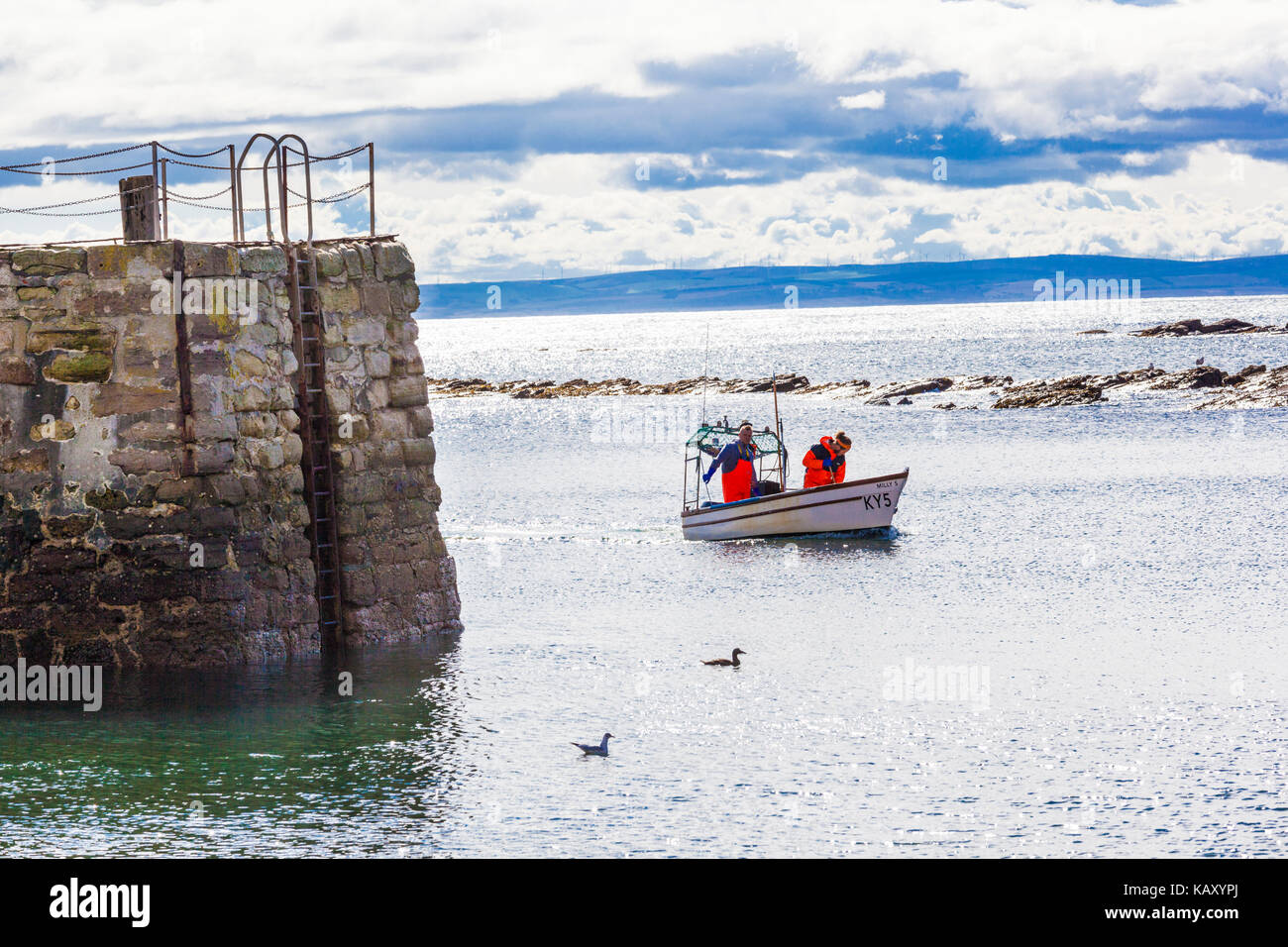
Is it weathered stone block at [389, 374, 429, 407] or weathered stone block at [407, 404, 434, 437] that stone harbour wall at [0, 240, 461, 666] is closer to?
weathered stone block at [389, 374, 429, 407]

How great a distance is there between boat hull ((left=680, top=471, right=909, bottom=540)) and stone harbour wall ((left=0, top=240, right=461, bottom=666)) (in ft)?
49.2

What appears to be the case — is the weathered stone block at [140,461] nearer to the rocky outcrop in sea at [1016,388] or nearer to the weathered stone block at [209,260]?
the weathered stone block at [209,260]

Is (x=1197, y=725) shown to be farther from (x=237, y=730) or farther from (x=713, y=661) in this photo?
(x=237, y=730)

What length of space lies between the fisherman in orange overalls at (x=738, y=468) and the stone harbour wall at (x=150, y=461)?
50.2 ft

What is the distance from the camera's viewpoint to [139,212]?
1855cm

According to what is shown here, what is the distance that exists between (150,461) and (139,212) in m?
3.07

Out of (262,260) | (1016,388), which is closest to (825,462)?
(262,260)

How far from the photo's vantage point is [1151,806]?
44.6ft

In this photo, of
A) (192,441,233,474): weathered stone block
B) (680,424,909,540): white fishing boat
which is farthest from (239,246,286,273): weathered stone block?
(680,424,909,540): white fishing boat

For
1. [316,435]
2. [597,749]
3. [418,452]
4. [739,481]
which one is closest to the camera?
[597,749]

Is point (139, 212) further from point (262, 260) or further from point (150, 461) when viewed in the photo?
point (150, 461)

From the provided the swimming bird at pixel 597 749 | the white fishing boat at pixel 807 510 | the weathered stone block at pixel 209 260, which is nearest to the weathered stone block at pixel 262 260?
the weathered stone block at pixel 209 260

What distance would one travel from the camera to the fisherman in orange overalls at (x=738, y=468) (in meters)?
32.9
